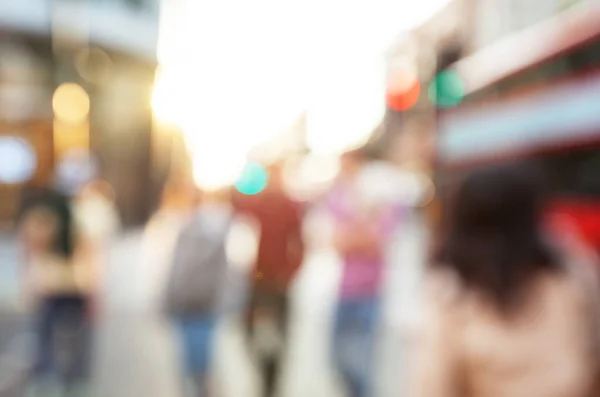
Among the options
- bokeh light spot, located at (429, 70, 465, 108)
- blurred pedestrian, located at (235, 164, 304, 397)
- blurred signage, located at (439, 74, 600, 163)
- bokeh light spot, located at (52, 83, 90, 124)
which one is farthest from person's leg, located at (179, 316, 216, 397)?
bokeh light spot, located at (52, 83, 90, 124)

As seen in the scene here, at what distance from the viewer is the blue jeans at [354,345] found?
4.20m

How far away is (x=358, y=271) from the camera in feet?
14.9

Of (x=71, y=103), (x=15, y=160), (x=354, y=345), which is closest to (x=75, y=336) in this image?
(x=354, y=345)

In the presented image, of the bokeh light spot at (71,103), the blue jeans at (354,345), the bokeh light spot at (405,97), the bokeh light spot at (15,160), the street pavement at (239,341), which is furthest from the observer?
the bokeh light spot at (71,103)

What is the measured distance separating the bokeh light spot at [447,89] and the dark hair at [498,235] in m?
4.25

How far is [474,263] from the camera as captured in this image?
6.62ft

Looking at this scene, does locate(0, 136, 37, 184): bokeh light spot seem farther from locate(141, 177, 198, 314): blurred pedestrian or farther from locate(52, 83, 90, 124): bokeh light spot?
locate(141, 177, 198, 314): blurred pedestrian

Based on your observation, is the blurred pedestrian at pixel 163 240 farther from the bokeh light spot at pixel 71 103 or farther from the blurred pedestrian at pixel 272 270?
the bokeh light spot at pixel 71 103

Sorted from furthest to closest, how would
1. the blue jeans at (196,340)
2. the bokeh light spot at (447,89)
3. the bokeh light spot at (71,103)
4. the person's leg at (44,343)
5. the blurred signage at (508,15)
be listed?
the bokeh light spot at (71,103)
the bokeh light spot at (447,89)
the person's leg at (44,343)
the blurred signage at (508,15)
the blue jeans at (196,340)

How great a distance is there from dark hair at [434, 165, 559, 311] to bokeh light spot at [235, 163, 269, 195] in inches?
100

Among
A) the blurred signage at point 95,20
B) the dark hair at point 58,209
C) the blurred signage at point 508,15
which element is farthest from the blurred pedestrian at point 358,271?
the blurred signage at point 95,20

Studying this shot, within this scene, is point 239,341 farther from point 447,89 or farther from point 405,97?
point 405,97

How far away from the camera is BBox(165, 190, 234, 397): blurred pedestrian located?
428 centimetres

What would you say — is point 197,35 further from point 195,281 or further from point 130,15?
point 130,15
